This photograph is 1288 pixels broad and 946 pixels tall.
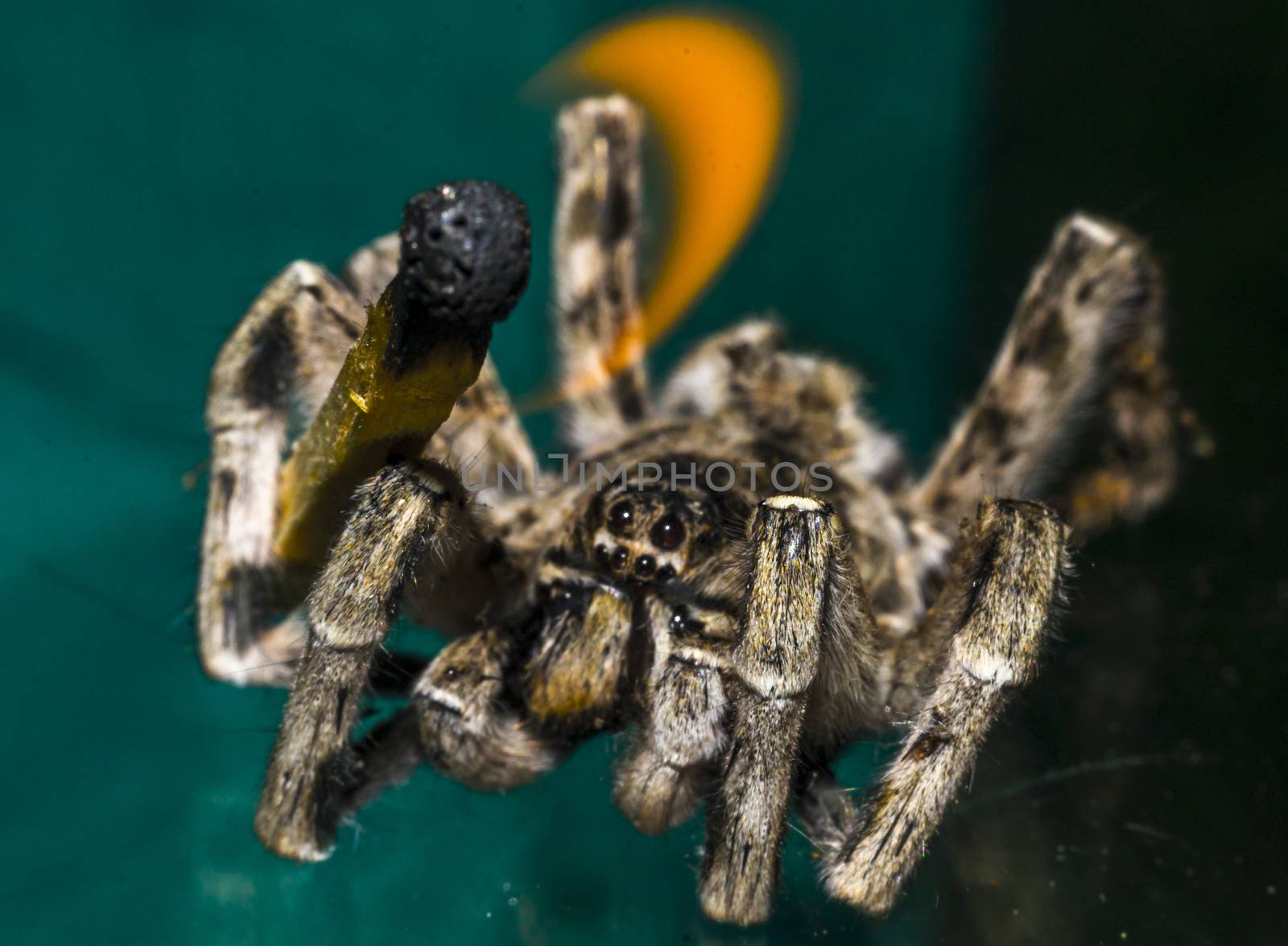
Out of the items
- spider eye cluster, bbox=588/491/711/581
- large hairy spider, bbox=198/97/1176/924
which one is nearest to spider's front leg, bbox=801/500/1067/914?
large hairy spider, bbox=198/97/1176/924

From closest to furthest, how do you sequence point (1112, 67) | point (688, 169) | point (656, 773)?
point (656, 773) → point (688, 169) → point (1112, 67)

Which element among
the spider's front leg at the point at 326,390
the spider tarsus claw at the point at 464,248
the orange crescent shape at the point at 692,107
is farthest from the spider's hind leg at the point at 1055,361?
the spider tarsus claw at the point at 464,248

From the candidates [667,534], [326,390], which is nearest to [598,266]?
[326,390]

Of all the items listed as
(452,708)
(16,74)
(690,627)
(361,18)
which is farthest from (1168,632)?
(16,74)

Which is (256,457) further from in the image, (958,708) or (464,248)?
(958,708)

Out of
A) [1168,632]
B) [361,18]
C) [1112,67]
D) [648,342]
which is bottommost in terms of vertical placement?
[1168,632]

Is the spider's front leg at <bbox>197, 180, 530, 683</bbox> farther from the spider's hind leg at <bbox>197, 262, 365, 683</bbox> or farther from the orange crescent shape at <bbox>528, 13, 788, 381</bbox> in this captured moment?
the orange crescent shape at <bbox>528, 13, 788, 381</bbox>

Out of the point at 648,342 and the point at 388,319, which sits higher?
the point at 388,319

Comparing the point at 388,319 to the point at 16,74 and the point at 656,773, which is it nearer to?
the point at 656,773
